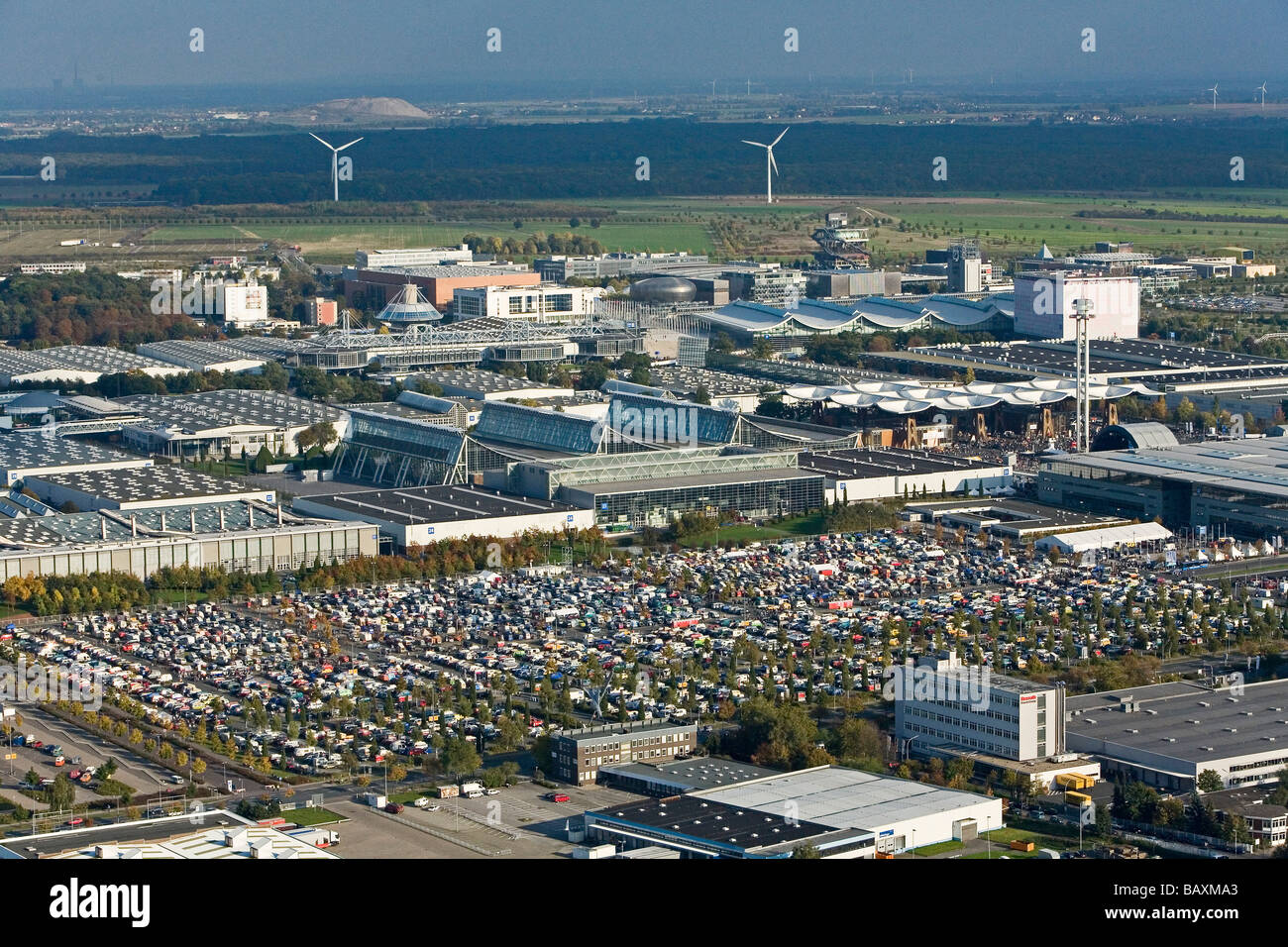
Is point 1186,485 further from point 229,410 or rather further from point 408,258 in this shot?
point 408,258

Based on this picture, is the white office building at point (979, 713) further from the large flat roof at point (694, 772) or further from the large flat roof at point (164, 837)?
the large flat roof at point (164, 837)

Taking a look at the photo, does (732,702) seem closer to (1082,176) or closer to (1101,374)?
(1101,374)

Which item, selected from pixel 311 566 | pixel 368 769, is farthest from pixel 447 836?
pixel 311 566

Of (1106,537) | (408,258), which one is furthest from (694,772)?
(408,258)

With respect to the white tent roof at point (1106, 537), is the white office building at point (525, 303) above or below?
above

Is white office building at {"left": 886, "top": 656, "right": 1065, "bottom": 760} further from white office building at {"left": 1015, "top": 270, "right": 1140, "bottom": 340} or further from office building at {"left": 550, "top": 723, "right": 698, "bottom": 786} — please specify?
white office building at {"left": 1015, "top": 270, "right": 1140, "bottom": 340}

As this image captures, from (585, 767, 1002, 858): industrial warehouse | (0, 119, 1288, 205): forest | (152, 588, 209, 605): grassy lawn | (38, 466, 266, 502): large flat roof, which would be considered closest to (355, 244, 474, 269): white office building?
(38, 466, 266, 502): large flat roof

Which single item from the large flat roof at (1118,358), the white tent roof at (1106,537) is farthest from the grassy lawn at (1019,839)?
the large flat roof at (1118,358)
